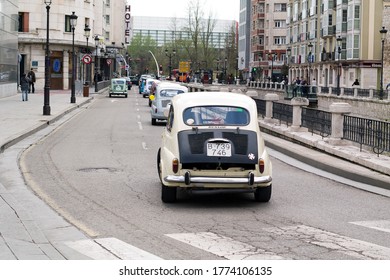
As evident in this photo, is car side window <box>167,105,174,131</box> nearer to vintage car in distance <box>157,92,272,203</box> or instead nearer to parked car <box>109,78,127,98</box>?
vintage car in distance <box>157,92,272,203</box>

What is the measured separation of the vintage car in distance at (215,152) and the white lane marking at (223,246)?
192 cm

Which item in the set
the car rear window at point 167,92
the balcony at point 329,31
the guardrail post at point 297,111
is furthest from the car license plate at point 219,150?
the balcony at point 329,31

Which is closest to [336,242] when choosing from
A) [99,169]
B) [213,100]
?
[213,100]

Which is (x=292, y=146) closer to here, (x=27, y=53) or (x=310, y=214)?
(x=310, y=214)

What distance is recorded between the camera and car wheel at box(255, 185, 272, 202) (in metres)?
11.7

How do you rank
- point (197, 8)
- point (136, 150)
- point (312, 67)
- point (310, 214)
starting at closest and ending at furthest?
point (310, 214) → point (136, 150) → point (312, 67) → point (197, 8)

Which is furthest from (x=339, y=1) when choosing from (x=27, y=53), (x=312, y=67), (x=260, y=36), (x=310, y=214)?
(x=310, y=214)

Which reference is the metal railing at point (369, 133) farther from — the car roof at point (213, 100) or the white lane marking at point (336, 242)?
the white lane marking at point (336, 242)

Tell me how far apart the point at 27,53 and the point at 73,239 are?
63.2 metres

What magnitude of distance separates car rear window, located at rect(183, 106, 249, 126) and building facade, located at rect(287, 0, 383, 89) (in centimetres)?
5402

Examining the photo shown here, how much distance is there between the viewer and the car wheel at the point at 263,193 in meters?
11.7

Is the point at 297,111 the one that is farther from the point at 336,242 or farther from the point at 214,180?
the point at 336,242

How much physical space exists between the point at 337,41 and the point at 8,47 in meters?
38.6

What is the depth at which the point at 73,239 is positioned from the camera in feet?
29.1
